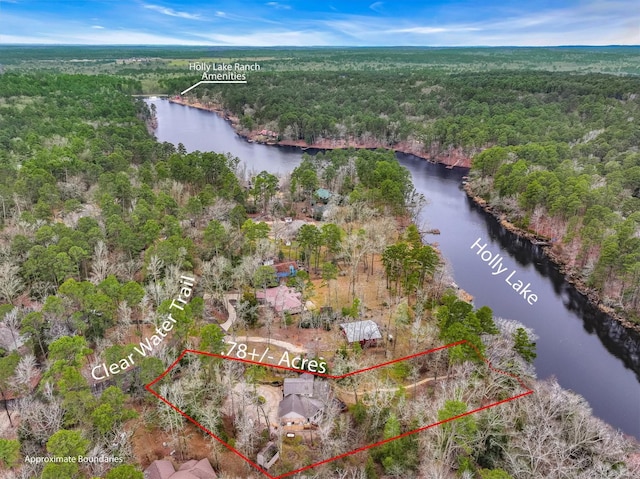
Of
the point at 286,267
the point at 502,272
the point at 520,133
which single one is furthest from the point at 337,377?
the point at 520,133

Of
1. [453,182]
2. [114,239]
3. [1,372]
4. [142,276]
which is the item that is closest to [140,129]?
[114,239]

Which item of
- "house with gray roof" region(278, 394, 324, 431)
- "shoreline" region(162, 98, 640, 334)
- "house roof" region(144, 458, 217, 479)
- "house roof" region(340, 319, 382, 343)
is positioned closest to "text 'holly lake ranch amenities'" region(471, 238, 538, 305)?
"shoreline" region(162, 98, 640, 334)

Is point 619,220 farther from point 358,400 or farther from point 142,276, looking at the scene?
point 142,276

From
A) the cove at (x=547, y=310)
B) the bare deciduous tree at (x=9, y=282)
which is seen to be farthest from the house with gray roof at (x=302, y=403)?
the bare deciduous tree at (x=9, y=282)

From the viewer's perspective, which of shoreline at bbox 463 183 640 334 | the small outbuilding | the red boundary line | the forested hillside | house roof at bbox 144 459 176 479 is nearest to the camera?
house roof at bbox 144 459 176 479

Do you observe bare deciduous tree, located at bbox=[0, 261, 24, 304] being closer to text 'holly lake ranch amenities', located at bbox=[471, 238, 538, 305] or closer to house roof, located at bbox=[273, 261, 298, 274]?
house roof, located at bbox=[273, 261, 298, 274]

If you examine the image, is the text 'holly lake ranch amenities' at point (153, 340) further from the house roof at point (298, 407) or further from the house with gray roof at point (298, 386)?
the house roof at point (298, 407)
